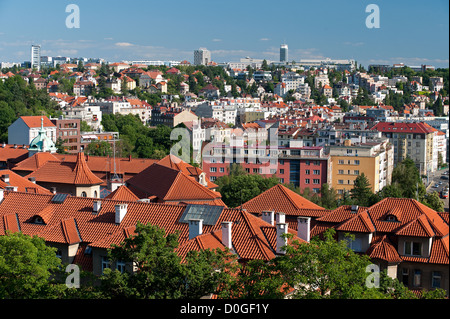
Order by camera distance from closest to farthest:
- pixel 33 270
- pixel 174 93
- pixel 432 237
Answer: pixel 33 270 < pixel 432 237 < pixel 174 93

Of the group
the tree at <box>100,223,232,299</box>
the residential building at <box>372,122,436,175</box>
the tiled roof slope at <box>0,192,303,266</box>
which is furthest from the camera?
the residential building at <box>372,122,436,175</box>

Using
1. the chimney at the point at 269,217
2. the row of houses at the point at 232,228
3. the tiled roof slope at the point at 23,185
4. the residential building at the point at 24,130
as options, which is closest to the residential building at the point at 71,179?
the tiled roof slope at the point at 23,185

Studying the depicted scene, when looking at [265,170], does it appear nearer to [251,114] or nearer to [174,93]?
[251,114]

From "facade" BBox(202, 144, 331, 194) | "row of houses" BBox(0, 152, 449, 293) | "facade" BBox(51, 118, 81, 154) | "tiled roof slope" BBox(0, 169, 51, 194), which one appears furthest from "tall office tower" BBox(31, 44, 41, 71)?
"row of houses" BBox(0, 152, 449, 293)

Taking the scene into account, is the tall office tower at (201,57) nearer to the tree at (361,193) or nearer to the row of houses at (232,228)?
the tree at (361,193)

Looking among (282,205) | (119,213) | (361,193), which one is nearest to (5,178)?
(119,213)

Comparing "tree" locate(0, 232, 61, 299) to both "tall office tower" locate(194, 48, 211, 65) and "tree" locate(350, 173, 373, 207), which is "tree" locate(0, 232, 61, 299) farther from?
"tall office tower" locate(194, 48, 211, 65)
